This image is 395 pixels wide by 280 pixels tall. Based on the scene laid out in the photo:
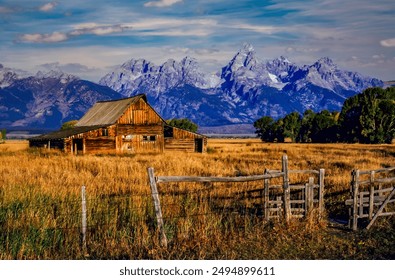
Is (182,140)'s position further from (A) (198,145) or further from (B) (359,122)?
(B) (359,122)

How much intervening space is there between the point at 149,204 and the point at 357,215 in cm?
500

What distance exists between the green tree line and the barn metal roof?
35103 millimetres

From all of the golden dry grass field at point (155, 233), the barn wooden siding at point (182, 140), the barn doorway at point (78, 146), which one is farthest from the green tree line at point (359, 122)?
the golden dry grass field at point (155, 233)

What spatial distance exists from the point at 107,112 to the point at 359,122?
1502 inches

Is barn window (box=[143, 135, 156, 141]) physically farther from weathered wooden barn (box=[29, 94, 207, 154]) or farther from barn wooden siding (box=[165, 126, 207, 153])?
barn wooden siding (box=[165, 126, 207, 153])

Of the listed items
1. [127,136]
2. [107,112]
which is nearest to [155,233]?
[127,136]

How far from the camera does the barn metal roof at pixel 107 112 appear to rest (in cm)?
5091

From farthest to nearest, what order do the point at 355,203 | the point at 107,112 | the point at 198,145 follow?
1. the point at 107,112
2. the point at 198,145
3. the point at 355,203

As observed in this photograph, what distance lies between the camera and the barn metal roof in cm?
5091

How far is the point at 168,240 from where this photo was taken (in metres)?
9.92

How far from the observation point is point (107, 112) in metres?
55.0

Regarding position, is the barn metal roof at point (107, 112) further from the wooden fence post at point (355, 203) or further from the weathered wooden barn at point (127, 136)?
the wooden fence post at point (355, 203)

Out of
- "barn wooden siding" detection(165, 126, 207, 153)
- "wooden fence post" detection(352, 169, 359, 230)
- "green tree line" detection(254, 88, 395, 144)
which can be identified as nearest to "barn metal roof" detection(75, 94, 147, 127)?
"barn wooden siding" detection(165, 126, 207, 153)
